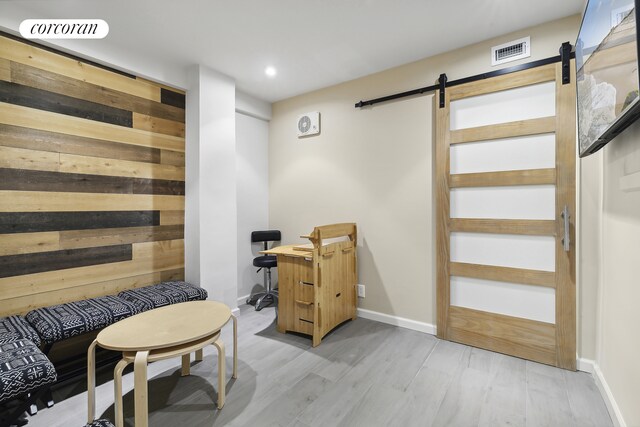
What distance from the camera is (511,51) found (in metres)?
2.44

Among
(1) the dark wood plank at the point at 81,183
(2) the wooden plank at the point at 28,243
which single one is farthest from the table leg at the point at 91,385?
(1) the dark wood plank at the point at 81,183

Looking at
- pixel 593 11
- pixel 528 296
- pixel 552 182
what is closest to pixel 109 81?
pixel 593 11

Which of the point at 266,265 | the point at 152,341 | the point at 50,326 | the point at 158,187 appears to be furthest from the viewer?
the point at 266,265

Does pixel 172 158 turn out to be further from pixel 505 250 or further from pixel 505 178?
pixel 505 250

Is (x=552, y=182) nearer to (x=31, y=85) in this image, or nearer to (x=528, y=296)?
(x=528, y=296)

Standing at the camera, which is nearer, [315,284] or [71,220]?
[71,220]

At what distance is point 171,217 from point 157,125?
0.94 metres

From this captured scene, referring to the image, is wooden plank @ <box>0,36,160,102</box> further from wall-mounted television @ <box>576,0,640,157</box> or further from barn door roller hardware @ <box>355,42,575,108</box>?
wall-mounted television @ <box>576,0,640,157</box>

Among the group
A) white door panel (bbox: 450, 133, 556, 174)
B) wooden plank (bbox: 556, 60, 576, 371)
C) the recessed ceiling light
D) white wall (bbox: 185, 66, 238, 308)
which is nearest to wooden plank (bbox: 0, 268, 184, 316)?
white wall (bbox: 185, 66, 238, 308)

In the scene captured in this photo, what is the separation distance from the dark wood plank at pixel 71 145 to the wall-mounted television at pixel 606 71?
3.35 m

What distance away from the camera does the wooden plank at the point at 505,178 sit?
2.29m

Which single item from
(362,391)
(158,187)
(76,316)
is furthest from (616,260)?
(158,187)

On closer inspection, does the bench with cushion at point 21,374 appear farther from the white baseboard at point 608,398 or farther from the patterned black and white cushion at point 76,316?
the white baseboard at point 608,398

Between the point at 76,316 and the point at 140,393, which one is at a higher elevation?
the point at 76,316
